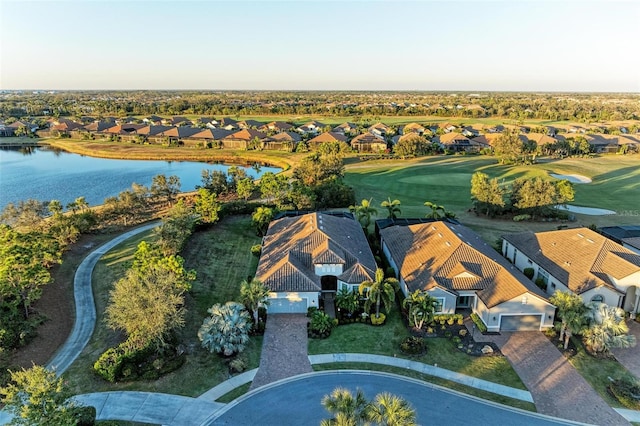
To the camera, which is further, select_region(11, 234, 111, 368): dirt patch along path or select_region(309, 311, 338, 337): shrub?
select_region(309, 311, 338, 337): shrub

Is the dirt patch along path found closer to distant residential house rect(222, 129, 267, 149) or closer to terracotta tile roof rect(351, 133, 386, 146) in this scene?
distant residential house rect(222, 129, 267, 149)

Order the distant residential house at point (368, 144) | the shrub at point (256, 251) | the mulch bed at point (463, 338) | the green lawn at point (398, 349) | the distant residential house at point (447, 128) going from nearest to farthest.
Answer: the green lawn at point (398, 349), the mulch bed at point (463, 338), the shrub at point (256, 251), the distant residential house at point (368, 144), the distant residential house at point (447, 128)

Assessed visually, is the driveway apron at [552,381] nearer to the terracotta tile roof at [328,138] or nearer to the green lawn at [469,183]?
the green lawn at [469,183]

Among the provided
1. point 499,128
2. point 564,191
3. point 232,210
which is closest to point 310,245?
point 232,210

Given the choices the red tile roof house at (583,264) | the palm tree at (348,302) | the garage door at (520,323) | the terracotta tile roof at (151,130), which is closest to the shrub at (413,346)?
the palm tree at (348,302)

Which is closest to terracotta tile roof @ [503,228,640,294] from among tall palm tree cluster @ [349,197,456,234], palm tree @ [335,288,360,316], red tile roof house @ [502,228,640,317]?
red tile roof house @ [502,228,640,317]

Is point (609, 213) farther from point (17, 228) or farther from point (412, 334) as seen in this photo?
point (17, 228)
